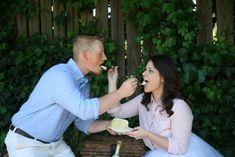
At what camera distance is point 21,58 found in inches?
234

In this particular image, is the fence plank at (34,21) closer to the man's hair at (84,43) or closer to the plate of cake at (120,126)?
the man's hair at (84,43)

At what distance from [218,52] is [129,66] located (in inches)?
43.6

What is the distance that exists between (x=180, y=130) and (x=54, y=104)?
0.99m

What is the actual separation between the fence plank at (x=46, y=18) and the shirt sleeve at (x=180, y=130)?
2.81m

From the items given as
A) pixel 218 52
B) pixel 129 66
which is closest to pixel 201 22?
pixel 218 52

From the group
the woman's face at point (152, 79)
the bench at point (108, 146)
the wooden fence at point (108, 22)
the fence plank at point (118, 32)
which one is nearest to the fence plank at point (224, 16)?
the wooden fence at point (108, 22)

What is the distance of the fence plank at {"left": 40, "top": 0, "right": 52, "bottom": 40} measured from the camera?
6207 mm

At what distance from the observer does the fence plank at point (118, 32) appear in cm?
580

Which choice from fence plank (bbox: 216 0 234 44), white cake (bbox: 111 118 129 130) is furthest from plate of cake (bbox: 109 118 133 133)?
fence plank (bbox: 216 0 234 44)

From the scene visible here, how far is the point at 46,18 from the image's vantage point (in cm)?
623

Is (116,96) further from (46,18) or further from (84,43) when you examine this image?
(46,18)

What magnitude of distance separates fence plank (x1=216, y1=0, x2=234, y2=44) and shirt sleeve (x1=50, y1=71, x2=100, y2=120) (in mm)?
2443

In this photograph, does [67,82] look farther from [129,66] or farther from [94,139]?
[129,66]

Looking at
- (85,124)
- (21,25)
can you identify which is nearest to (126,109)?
(85,124)
